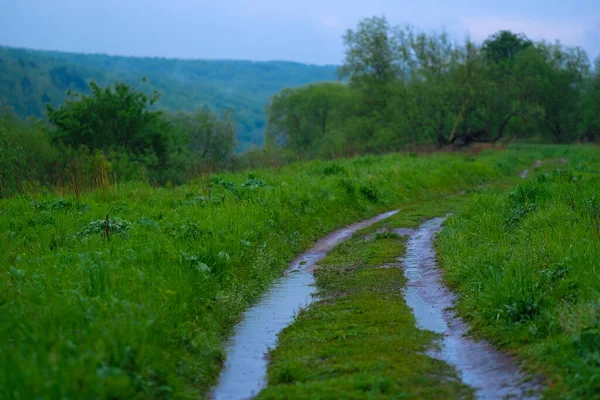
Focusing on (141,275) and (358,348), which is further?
(141,275)

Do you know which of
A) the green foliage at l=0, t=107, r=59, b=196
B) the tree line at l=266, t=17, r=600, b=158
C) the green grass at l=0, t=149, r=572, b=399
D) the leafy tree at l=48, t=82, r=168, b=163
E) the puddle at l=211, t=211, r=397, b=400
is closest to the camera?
the green grass at l=0, t=149, r=572, b=399

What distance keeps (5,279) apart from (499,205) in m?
11.2

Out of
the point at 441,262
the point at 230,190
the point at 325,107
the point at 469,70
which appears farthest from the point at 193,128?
the point at 441,262

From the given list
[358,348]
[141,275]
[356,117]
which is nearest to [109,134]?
[356,117]

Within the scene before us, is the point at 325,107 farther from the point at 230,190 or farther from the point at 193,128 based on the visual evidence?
the point at 230,190

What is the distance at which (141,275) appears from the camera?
7562 mm

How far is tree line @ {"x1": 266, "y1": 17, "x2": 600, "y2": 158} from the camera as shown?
4984 cm

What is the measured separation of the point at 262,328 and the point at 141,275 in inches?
71.4

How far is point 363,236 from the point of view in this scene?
15.3 meters

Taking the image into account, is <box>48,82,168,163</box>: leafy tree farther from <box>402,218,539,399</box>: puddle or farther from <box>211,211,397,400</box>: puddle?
<box>402,218,539,399</box>: puddle

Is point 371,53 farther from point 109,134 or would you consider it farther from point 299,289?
point 299,289

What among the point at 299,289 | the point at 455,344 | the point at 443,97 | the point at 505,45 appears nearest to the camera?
the point at 455,344

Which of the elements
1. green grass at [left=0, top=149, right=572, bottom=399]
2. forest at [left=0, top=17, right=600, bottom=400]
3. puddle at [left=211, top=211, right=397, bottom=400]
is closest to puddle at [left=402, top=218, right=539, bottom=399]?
forest at [left=0, top=17, right=600, bottom=400]

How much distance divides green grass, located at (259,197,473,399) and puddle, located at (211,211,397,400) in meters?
0.18
